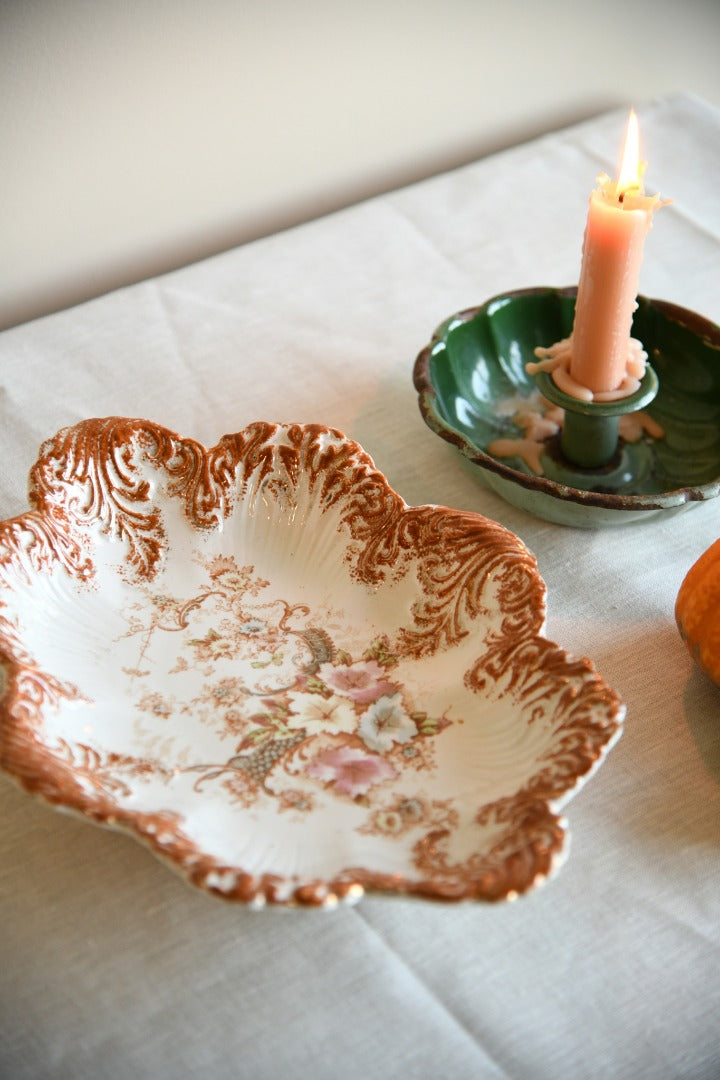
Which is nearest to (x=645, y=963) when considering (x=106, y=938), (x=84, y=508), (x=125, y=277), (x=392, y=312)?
(x=106, y=938)

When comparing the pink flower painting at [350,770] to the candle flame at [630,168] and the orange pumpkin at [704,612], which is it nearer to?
the orange pumpkin at [704,612]

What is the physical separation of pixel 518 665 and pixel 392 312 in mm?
397

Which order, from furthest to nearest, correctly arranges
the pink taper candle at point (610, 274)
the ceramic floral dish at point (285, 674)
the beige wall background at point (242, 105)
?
the beige wall background at point (242, 105) < the pink taper candle at point (610, 274) < the ceramic floral dish at point (285, 674)

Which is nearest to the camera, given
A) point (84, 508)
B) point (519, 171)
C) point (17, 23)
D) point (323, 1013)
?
point (323, 1013)

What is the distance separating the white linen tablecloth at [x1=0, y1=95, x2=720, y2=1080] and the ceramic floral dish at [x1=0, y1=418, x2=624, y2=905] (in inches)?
1.6

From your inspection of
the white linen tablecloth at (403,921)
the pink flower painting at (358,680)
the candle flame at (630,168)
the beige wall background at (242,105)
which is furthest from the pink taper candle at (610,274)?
the beige wall background at (242,105)

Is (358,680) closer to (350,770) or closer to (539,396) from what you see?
(350,770)

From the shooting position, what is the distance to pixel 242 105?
84 cm

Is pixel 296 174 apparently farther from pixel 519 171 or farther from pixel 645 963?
pixel 645 963

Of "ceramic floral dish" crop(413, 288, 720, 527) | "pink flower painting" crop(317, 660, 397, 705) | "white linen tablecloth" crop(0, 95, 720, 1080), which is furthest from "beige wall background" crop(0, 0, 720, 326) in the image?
"pink flower painting" crop(317, 660, 397, 705)

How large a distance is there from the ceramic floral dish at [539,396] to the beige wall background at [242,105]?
291mm

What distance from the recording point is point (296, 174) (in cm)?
90

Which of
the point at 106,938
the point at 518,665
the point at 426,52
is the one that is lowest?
the point at 106,938

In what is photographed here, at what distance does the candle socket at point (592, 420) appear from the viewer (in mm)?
607
